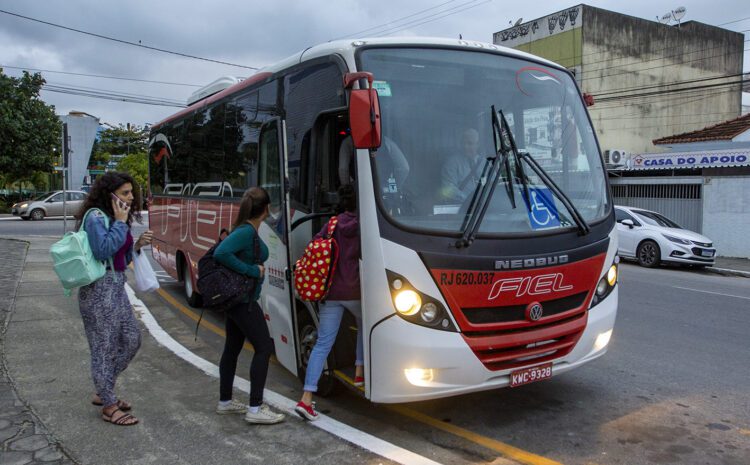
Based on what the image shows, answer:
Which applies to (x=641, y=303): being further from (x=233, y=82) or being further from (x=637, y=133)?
(x=637, y=133)

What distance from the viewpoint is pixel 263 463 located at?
152 inches

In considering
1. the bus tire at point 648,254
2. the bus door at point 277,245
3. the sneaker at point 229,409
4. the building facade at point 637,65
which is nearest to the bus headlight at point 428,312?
the bus door at point 277,245

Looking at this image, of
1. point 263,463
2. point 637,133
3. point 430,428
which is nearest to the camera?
point 263,463

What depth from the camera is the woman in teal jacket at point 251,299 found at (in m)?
4.34

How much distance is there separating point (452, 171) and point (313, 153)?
1.23m

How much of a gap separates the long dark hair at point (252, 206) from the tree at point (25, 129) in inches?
1321

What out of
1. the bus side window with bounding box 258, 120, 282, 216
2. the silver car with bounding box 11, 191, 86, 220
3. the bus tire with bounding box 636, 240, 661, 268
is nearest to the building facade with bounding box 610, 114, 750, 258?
the bus tire with bounding box 636, 240, 661, 268

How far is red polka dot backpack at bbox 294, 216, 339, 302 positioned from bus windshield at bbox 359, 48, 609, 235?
50cm

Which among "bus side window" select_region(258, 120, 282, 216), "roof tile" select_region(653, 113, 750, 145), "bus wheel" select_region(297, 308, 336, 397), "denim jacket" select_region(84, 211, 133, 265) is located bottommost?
"bus wheel" select_region(297, 308, 336, 397)

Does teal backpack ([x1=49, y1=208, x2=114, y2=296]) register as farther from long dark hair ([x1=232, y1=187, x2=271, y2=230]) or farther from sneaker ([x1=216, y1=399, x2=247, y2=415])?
sneaker ([x1=216, y1=399, x2=247, y2=415])

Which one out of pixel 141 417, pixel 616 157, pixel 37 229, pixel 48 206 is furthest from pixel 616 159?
pixel 48 206

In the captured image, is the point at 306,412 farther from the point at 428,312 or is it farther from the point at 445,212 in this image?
the point at 445,212

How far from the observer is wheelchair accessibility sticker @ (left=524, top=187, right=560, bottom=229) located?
172 inches

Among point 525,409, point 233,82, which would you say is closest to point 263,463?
point 525,409
